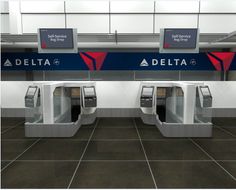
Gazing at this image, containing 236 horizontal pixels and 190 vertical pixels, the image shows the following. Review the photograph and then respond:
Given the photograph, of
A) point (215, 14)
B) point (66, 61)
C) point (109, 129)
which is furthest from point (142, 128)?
point (215, 14)

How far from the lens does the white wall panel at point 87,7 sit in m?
6.94

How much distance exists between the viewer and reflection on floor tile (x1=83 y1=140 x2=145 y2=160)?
4.11 meters

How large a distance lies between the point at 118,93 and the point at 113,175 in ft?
14.9

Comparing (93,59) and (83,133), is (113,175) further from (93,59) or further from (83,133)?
(93,59)

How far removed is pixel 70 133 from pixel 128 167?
7.86 feet

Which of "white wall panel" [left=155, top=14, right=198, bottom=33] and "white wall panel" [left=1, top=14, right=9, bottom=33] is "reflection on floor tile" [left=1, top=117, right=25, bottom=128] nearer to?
"white wall panel" [left=1, top=14, right=9, bottom=33]

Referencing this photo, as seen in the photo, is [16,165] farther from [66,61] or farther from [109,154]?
[66,61]

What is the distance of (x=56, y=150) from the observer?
4.50m

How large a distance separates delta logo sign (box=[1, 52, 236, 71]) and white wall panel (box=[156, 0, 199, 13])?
74.9 inches

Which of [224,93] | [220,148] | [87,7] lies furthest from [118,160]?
[224,93]

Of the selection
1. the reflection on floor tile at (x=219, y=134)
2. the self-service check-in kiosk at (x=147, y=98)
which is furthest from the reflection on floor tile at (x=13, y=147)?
the reflection on floor tile at (x=219, y=134)

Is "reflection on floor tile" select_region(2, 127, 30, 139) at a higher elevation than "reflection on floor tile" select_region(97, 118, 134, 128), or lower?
lower

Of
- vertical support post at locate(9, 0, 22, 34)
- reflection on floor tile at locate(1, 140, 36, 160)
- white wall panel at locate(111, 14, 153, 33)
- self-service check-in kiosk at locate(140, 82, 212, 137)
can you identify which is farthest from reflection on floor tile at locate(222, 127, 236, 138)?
vertical support post at locate(9, 0, 22, 34)

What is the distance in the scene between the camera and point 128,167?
365 cm
